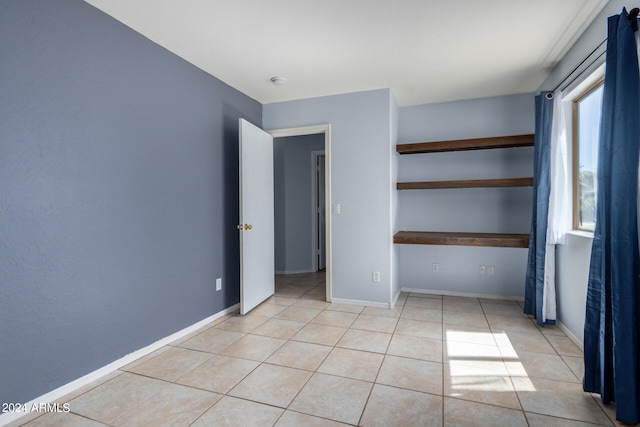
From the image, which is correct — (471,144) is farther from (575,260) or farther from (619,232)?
(619,232)

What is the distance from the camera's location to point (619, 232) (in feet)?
5.05

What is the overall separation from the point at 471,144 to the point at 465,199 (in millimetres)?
715

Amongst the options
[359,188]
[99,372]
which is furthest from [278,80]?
[99,372]

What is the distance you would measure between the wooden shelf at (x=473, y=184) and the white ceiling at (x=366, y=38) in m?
1.01

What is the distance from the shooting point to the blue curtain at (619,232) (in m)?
1.48

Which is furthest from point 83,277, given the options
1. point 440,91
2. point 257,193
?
point 440,91

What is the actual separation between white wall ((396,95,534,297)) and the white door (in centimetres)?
167

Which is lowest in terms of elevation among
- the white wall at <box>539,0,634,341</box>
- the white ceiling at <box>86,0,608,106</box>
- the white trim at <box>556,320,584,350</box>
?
the white trim at <box>556,320,584,350</box>

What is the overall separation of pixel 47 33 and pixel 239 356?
234cm

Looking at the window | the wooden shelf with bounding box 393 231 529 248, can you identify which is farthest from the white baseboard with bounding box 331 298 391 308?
the window

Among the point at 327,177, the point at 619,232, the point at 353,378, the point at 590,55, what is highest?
the point at 590,55

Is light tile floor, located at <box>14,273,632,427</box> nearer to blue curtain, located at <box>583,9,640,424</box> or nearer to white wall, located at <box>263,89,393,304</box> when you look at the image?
blue curtain, located at <box>583,9,640,424</box>

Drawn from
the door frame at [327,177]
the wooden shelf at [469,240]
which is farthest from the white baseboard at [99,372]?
the wooden shelf at [469,240]

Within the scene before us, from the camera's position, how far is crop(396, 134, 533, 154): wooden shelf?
3201 mm
